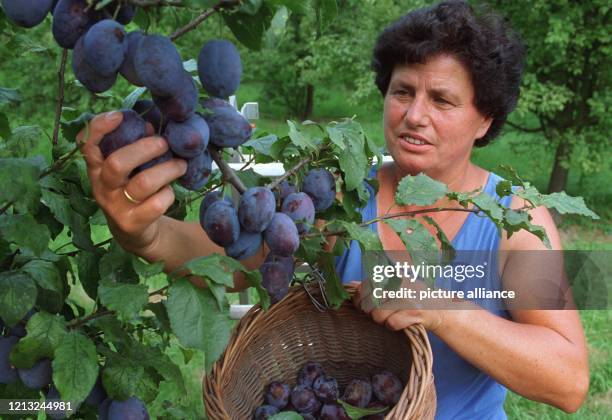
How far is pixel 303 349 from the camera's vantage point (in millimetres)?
1572

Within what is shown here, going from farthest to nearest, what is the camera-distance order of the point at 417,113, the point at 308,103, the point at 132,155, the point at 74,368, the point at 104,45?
the point at 308,103
the point at 417,113
the point at 74,368
the point at 132,155
the point at 104,45

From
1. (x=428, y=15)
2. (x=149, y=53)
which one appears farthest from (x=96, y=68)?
(x=428, y=15)

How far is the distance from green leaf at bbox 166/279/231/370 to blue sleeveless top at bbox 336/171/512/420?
0.84 m

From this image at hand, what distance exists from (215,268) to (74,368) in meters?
0.25

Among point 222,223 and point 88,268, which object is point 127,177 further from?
point 88,268

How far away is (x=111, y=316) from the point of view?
96cm

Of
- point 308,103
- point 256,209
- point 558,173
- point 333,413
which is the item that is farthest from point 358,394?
point 308,103

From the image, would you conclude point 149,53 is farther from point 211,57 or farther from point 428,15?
point 428,15

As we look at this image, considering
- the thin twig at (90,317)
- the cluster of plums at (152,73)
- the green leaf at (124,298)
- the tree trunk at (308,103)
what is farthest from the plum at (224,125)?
the tree trunk at (308,103)

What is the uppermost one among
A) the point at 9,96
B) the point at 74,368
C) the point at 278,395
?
the point at 9,96

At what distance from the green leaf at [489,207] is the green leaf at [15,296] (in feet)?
2.16

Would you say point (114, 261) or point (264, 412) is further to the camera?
point (264, 412)

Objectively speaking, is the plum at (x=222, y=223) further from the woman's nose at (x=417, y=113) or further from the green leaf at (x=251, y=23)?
the woman's nose at (x=417, y=113)

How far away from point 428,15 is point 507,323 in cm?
78
